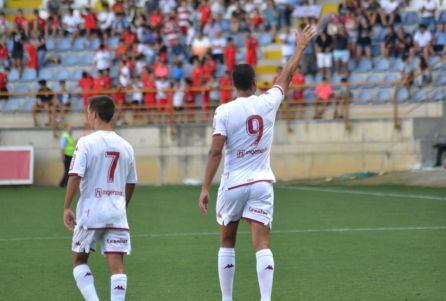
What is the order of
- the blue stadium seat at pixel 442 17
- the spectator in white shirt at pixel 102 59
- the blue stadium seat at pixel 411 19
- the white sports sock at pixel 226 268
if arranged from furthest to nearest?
the blue stadium seat at pixel 411 19 → the spectator in white shirt at pixel 102 59 → the blue stadium seat at pixel 442 17 → the white sports sock at pixel 226 268

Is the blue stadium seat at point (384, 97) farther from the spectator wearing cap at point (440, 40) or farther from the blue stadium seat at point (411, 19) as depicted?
the blue stadium seat at point (411, 19)

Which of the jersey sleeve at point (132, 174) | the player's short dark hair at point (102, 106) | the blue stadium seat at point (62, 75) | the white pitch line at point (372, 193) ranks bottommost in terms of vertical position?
the white pitch line at point (372, 193)

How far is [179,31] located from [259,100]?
23942mm

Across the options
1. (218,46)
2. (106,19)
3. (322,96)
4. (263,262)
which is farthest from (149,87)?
(263,262)

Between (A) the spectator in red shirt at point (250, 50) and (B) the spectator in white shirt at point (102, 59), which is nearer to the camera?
(A) the spectator in red shirt at point (250, 50)


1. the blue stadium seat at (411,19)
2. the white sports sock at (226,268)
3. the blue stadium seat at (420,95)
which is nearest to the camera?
the white sports sock at (226,268)

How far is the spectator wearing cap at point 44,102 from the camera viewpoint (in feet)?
100

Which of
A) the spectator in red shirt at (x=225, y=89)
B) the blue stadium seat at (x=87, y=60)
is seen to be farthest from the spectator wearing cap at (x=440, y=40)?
the blue stadium seat at (x=87, y=60)

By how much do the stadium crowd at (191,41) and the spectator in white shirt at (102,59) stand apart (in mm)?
28

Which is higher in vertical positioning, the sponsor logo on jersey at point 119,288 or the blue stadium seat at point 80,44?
the blue stadium seat at point 80,44

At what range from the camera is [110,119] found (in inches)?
349

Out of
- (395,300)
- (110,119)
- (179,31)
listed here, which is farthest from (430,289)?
(179,31)

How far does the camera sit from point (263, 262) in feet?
30.3

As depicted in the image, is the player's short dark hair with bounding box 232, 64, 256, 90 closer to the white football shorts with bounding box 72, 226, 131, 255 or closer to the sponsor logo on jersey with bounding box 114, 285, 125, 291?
the white football shorts with bounding box 72, 226, 131, 255
